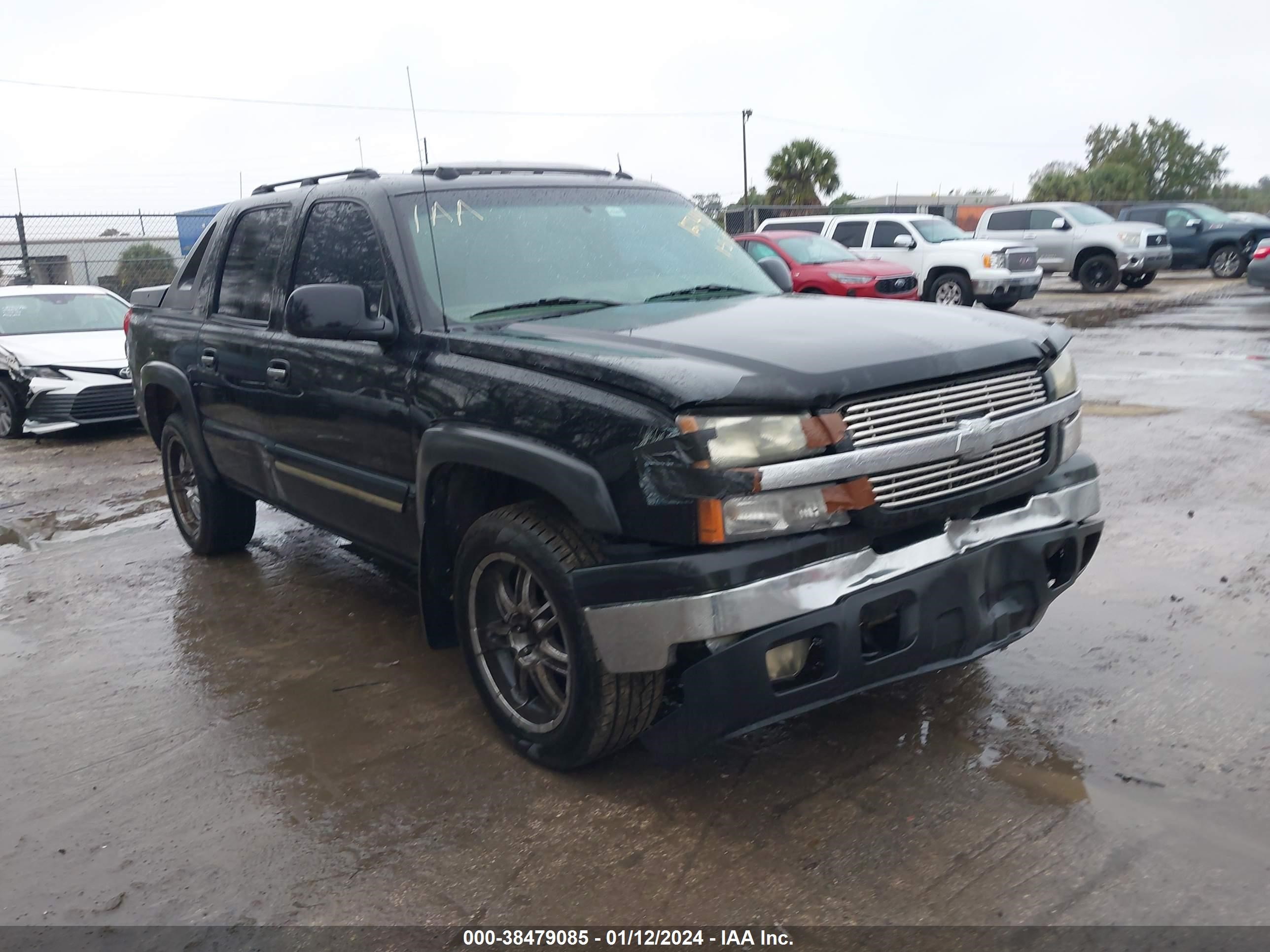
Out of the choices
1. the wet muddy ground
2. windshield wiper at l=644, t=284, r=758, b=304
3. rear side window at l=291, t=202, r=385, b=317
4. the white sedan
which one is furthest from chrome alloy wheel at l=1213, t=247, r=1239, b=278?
rear side window at l=291, t=202, r=385, b=317

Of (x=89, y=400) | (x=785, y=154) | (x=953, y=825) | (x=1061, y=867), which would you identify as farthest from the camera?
(x=785, y=154)

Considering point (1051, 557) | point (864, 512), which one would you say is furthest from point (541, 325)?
point (1051, 557)

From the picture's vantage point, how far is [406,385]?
373 centimetres

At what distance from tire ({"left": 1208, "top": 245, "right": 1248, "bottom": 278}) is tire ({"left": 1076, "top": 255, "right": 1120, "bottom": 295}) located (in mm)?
3470

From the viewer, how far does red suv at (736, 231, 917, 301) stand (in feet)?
49.4

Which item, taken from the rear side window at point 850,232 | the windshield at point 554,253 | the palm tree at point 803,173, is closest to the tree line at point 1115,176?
the palm tree at point 803,173

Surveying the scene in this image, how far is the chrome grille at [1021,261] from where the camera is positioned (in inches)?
700

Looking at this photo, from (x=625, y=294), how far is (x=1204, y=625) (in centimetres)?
256

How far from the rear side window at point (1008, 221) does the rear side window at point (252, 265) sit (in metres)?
20.1

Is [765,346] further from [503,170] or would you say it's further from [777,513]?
[503,170]

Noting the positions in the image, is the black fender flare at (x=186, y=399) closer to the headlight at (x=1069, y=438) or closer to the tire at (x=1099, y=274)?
the headlight at (x=1069, y=438)

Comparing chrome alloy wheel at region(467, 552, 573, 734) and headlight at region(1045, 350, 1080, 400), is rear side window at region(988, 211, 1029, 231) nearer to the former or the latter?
headlight at region(1045, 350, 1080, 400)

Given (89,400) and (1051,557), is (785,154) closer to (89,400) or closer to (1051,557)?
(89,400)

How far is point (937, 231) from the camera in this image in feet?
62.5
